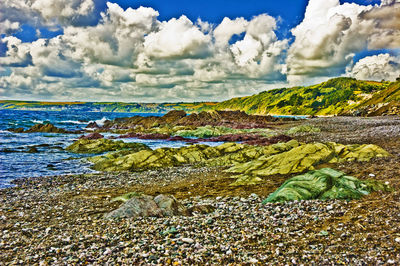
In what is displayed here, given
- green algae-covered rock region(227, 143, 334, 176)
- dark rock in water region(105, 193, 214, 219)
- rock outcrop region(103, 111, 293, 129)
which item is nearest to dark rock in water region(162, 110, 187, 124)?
rock outcrop region(103, 111, 293, 129)

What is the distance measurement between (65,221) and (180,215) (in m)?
5.76

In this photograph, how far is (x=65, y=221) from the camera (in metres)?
13.4

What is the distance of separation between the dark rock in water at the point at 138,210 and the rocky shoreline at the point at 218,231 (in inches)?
18.1

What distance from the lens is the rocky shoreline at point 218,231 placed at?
866 cm

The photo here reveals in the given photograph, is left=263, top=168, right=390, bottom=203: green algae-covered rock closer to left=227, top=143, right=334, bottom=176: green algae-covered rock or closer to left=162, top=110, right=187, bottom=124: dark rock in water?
left=227, top=143, right=334, bottom=176: green algae-covered rock

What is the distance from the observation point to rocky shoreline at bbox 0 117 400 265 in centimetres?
866

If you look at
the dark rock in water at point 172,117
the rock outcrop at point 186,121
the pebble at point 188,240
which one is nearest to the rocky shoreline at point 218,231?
the pebble at point 188,240

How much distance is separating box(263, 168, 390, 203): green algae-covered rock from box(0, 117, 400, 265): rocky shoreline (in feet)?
1.95

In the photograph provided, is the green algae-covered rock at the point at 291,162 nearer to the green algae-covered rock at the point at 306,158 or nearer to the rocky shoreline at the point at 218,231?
the green algae-covered rock at the point at 306,158

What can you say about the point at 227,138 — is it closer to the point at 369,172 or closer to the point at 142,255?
the point at 369,172

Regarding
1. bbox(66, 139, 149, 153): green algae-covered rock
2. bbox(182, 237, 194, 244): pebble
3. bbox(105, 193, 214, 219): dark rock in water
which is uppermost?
bbox(182, 237, 194, 244): pebble

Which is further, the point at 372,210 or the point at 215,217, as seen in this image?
the point at 215,217

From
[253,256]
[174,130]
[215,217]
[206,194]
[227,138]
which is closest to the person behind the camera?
[253,256]

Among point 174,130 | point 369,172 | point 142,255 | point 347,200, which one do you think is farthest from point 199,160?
point 174,130
